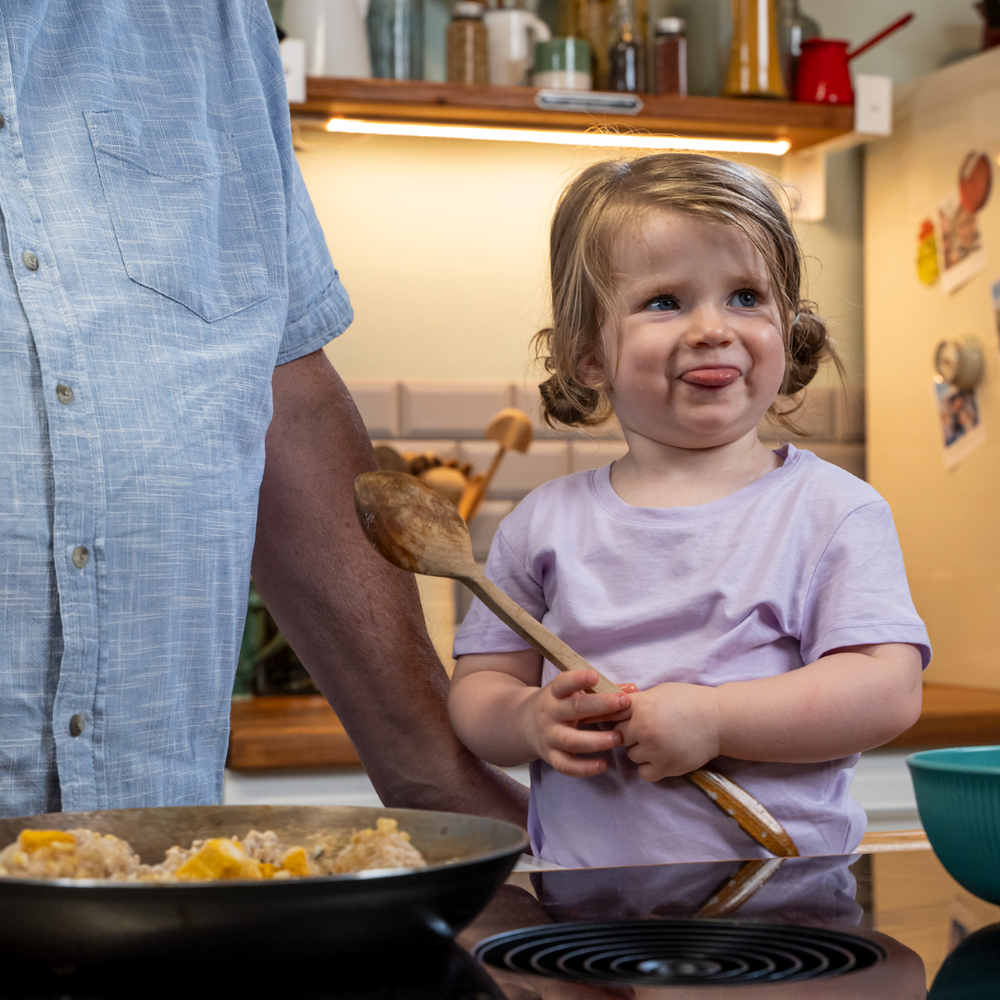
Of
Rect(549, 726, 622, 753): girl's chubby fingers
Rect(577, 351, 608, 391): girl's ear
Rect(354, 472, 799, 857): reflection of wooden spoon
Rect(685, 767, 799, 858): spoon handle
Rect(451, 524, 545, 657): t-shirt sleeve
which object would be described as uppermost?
Rect(577, 351, 608, 391): girl's ear

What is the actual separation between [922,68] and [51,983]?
8.41 ft

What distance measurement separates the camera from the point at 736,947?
0.42 metres

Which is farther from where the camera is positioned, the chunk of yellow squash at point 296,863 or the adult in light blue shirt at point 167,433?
the adult in light blue shirt at point 167,433

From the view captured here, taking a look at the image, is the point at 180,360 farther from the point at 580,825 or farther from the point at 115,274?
the point at 580,825

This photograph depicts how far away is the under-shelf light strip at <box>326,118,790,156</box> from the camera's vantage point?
2.12 meters

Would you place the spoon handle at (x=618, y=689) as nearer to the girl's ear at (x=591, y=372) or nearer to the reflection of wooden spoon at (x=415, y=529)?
the reflection of wooden spoon at (x=415, y=529)

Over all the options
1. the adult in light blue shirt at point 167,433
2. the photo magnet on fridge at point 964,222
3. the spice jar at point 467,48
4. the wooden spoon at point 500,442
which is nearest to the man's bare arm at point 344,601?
the adult in light blue shirt at point 167,433

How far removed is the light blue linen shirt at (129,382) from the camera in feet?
2.33

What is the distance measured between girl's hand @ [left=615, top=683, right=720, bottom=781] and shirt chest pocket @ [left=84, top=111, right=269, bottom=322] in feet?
1.21

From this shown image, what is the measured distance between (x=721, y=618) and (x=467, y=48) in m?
1.58

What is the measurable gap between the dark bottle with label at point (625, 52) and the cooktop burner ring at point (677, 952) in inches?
74.4

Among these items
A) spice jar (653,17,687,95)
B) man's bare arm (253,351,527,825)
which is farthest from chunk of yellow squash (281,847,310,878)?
spice jar (653,17,687,95)

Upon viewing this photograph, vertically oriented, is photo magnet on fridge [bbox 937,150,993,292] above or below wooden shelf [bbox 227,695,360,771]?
Answer: above

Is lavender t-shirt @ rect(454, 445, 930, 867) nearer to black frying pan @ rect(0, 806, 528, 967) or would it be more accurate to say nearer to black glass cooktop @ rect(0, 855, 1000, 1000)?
black glass cooktop @ rect(0, 855, 1000, 1000)
